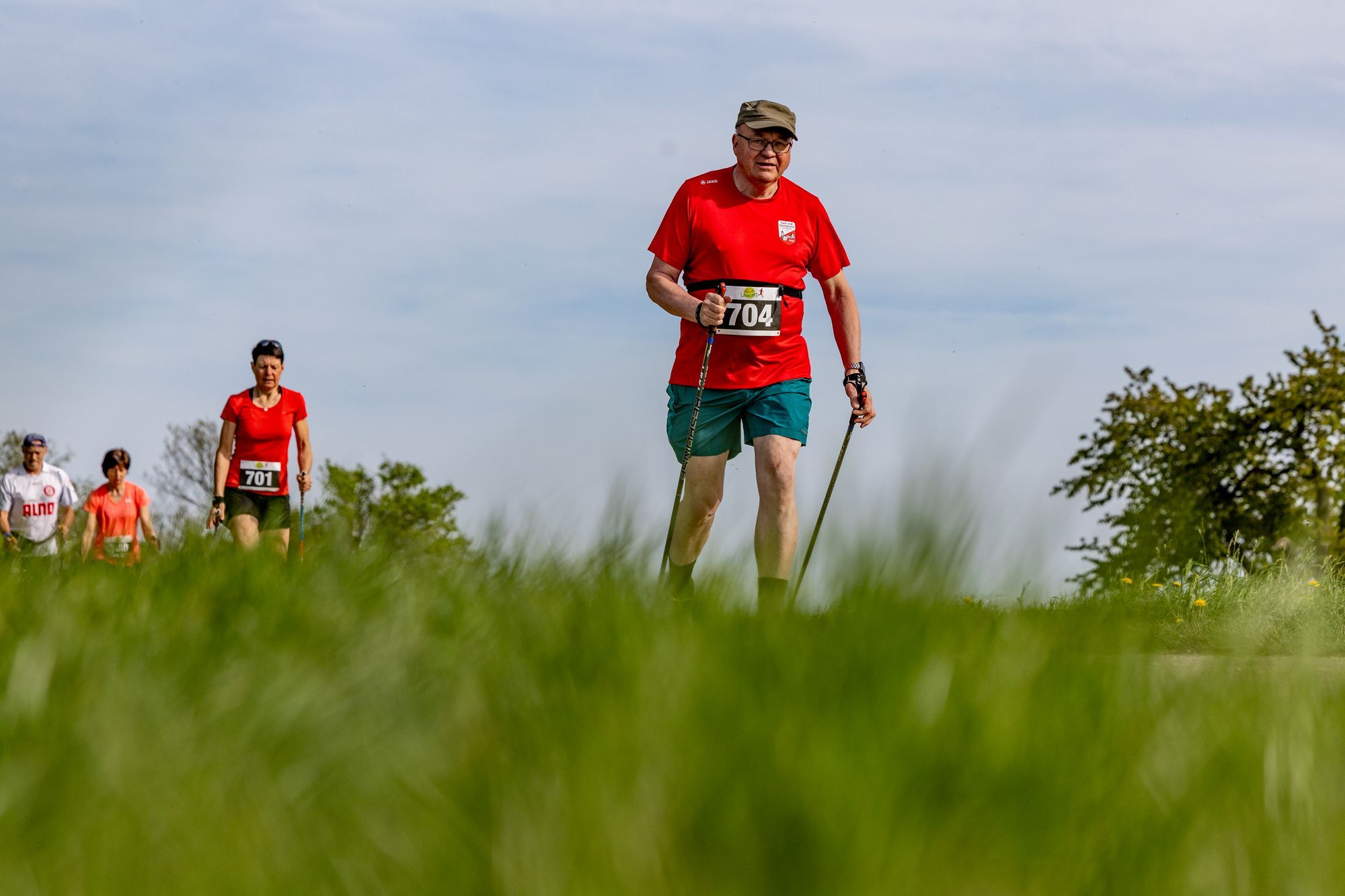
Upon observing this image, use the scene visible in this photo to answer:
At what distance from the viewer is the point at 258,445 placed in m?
9.52

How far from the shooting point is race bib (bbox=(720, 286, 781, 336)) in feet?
20.3

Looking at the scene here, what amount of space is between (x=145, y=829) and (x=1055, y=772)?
4.32 ft

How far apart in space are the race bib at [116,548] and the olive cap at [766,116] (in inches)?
127

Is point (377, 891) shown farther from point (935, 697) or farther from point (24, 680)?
point (24, 680)

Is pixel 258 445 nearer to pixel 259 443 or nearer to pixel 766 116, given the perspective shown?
pixel 259 443

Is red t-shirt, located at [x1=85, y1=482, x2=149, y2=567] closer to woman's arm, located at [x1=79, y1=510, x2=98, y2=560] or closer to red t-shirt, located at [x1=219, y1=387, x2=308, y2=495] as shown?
red t-shirt, located at [x1=219, y1=387, x2=308, y2=495]

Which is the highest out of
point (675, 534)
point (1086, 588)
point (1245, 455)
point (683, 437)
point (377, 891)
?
point (1245, 455)

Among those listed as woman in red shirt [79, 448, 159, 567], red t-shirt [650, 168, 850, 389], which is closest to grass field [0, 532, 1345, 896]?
red t-shirt [650, 168, 850, 389]

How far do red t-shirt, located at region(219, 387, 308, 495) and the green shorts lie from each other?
4.07 meters

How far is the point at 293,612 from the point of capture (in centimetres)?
337

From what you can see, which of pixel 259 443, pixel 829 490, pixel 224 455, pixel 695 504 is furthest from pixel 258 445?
pixel 829 490

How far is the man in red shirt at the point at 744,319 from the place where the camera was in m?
6.16

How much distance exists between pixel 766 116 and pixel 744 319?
0.94 meters

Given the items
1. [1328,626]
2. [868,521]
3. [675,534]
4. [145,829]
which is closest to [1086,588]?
[868,521]
